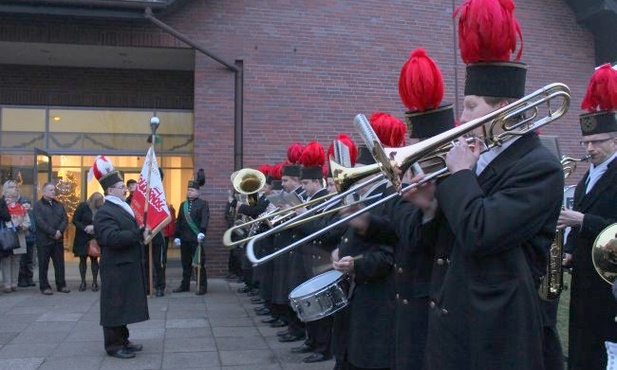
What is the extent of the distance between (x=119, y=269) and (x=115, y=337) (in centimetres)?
77

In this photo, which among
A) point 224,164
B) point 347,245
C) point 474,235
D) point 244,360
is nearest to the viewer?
point 474,235

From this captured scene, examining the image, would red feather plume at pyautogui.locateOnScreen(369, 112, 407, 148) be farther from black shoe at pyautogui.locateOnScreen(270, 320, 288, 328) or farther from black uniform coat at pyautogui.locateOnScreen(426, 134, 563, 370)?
black shoe at pyautogui.locateOnScreen(270, 320, 288, 328)

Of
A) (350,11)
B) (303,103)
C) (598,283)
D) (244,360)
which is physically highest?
(350,11)

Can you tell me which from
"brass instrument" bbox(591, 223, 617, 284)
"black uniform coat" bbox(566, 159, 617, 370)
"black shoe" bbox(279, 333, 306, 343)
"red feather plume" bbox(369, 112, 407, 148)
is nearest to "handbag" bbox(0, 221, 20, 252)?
"black shoe" bbox(279, 333, 306, 343)

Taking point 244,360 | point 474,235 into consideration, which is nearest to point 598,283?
point 474,235

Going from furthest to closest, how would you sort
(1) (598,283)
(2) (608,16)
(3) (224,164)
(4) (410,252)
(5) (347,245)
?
(2) (608,16), (3) (224,164), (5) (347,245), (1) (598,283), (4) (410,252)

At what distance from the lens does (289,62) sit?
13039 mm

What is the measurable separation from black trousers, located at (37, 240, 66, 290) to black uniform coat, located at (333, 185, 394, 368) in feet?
27.1

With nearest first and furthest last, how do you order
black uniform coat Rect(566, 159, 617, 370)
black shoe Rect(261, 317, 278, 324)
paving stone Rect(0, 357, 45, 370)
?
black uniform coat Rect(566, 159, 617, 370), paving stone Rect(0, 357, 45, 370), black shoe Rect(261, 317, 278, 324)

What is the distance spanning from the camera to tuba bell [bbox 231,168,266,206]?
957 centimetres

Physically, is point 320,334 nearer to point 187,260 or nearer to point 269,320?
point 269,320

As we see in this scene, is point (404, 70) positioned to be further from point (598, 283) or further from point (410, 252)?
Answer: point (598, 283)

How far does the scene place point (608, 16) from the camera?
1405cm

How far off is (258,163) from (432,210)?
10335 millimetres
